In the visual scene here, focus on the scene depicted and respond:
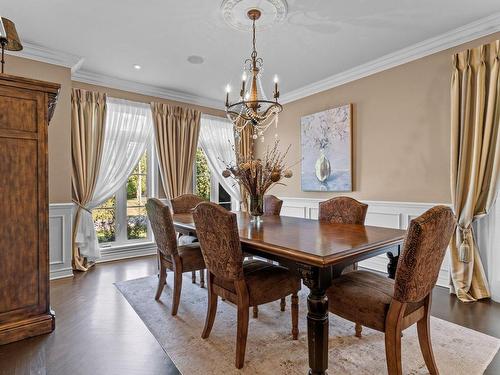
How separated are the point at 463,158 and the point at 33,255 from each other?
12.8 ft

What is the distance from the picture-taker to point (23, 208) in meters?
2.07

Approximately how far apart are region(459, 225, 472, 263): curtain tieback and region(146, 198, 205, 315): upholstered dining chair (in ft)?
8.40

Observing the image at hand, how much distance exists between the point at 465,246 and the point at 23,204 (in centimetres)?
386

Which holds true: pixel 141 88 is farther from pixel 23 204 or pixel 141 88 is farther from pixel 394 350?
pixel 394 350

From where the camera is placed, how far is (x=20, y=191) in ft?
6.75

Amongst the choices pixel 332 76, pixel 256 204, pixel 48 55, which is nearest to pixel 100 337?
pixel 256 204

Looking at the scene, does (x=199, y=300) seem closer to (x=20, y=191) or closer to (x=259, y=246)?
(x=259, y=246)

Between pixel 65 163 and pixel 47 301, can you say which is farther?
pixel 65 163

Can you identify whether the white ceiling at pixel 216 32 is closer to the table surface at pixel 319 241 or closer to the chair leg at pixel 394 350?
the table surface at pixel 319 241

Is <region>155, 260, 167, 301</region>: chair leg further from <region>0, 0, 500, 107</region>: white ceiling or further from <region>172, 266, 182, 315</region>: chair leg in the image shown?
<region>0, 0, 500, 107</region>: white ceiling

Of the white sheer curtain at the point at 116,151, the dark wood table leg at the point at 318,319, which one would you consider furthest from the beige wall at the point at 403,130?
the white sheer curtain at the point at 116,151

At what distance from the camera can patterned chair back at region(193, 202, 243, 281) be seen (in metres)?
1.78

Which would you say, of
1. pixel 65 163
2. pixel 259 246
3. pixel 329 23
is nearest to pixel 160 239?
pixel 259 246

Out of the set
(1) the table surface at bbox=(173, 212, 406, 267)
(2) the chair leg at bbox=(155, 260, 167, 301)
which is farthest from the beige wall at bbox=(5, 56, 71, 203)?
(1) the table surface at bbox=(173, 212, 406, 267)
